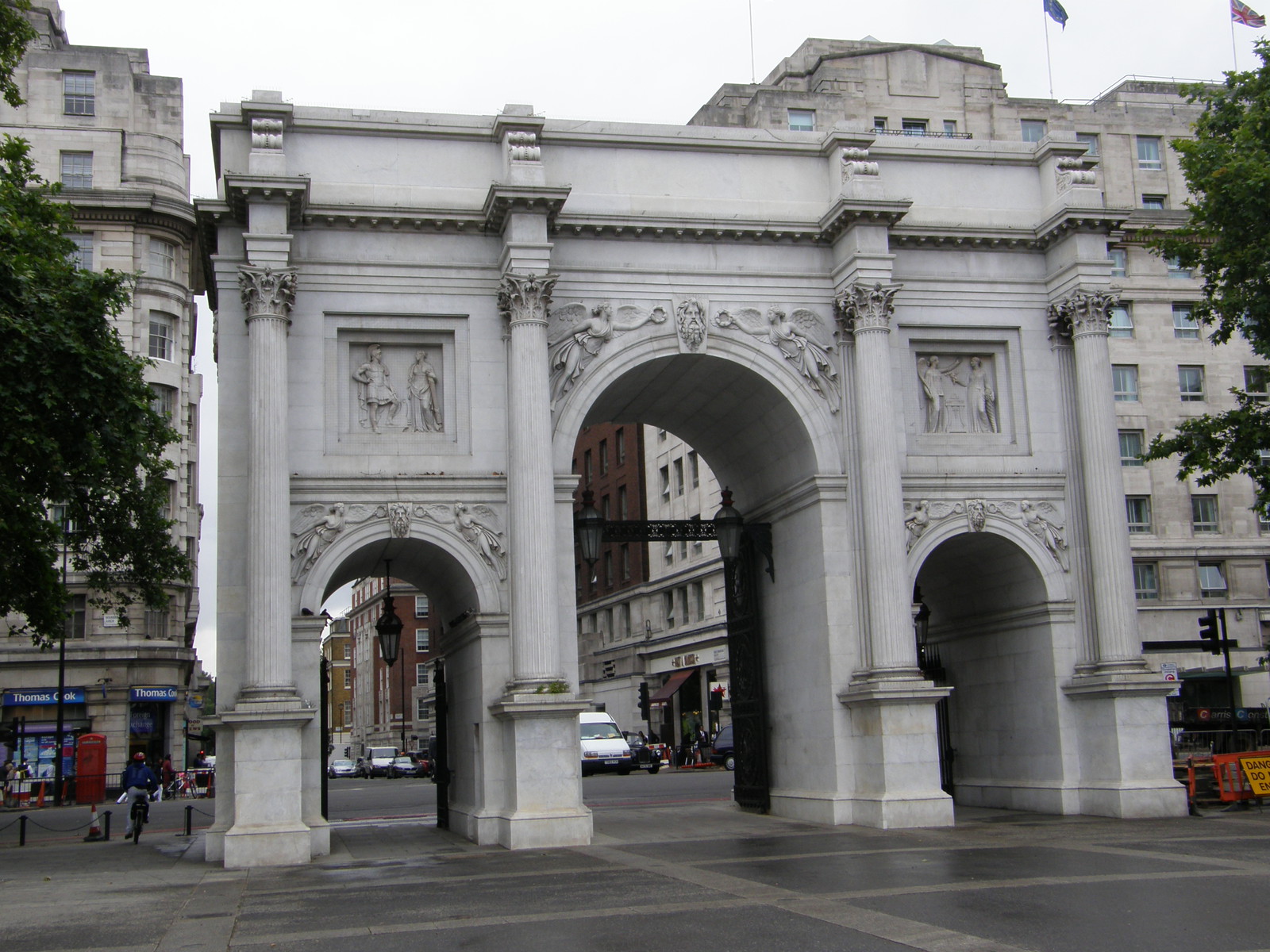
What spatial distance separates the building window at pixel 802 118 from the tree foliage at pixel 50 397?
114ft

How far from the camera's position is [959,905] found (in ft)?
40.9

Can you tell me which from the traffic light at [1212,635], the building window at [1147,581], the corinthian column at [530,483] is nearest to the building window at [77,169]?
the corinthian column at [530,483]

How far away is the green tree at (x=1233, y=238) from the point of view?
84.5 feet

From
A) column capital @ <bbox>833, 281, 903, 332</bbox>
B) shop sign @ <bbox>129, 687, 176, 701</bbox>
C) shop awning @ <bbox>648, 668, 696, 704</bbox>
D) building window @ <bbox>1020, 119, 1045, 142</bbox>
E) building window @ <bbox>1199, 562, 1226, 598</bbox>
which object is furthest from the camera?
shop awning @ <bbox>648, 668, 696, 704</bbox>

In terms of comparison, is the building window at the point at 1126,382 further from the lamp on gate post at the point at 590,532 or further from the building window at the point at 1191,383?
the lamp on gate post at the point at 590,532

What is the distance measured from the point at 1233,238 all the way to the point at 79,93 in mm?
Answer: 46403

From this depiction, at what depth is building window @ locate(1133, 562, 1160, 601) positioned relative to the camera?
5153 cm

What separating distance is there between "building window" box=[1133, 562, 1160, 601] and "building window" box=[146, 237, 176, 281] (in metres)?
40.4

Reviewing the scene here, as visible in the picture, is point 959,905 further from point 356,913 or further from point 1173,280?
point 1173,280

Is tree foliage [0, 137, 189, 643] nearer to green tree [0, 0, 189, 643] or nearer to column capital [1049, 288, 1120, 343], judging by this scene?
green tree [0, 0, 189, 643]

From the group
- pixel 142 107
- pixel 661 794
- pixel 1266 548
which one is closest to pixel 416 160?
pixel 661 794

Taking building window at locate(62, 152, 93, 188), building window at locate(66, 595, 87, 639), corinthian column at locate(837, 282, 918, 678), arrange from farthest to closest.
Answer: building window at locate(62, 152, 93, 188), building window at locate(66, 595, 87, 639), corinthian column at locate(837, 282, 918, 678)

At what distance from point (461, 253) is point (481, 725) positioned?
8.15 meters

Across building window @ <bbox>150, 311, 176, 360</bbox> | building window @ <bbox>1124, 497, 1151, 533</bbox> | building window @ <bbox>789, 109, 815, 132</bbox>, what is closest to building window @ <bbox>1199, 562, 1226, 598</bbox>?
building window @ <bbox>1124, 497, 1151, 533</bbox>
